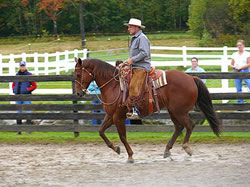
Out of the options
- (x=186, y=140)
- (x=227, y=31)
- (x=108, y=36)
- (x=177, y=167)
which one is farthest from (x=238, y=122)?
(x=108, y=36)

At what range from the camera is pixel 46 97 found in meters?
11.8

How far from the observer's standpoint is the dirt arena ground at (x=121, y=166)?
7.57 metres

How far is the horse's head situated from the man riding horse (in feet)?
2.12

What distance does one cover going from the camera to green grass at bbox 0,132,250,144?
11047 mm

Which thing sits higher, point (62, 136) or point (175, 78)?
point (175, 78)

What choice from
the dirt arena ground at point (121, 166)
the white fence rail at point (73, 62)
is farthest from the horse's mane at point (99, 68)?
the white fence rail at point (73, 62)

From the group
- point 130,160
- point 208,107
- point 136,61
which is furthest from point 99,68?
point 208,107

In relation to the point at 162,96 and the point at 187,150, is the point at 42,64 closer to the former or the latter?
the point at 162,96

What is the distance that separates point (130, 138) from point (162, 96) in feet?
7.37

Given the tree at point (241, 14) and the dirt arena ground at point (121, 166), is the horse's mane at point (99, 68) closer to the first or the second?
the dirt arena ground at point (121, 166)

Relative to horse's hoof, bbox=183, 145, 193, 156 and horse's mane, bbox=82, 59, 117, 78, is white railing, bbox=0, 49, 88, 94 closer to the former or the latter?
horse's mane, bbox=82, 59, 117, 78

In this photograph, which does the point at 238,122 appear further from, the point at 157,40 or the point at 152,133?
the point at 157,40

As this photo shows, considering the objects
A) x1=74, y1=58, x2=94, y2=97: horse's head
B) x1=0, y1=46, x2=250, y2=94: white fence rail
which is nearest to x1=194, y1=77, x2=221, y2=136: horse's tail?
x1=74, y1=58, x2=94, y2=97: horse's head

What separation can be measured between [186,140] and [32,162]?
280 centimetres
